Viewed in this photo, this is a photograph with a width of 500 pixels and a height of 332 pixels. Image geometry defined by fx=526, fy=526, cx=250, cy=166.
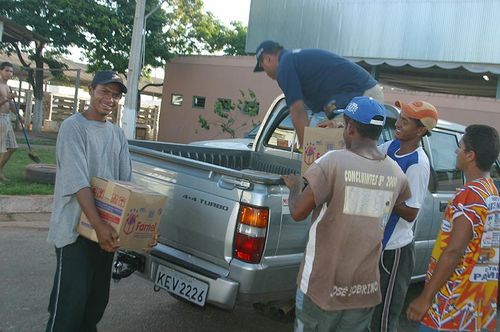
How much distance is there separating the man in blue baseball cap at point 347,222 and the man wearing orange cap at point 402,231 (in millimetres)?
676

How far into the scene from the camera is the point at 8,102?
24.8 feet

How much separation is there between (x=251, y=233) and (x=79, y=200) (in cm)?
97

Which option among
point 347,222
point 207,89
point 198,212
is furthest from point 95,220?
point 207,89

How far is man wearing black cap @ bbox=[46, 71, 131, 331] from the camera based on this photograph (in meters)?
2.73

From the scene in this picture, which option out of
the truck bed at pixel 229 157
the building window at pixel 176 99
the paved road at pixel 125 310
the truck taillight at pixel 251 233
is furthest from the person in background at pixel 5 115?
the building window at pixel 176 99

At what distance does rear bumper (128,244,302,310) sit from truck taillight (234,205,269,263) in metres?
0.06

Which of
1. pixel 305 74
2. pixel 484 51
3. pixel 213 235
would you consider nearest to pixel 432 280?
pixel 213 235

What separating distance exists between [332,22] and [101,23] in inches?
302

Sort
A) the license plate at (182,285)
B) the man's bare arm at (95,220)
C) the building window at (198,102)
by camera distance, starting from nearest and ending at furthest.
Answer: the man's bare arm at (95,220) < the license plate at (182,285) < the building window at (198,102)

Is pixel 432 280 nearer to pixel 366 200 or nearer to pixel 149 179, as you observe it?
pixel 366 200

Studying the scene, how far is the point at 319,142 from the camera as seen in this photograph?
10.4 feet

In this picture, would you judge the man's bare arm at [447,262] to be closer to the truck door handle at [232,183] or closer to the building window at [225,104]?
the truck door handle at [232,183]

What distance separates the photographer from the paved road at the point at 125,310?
389cm

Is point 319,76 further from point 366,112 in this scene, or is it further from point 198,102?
point 198,102
